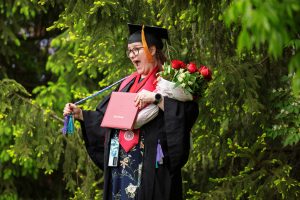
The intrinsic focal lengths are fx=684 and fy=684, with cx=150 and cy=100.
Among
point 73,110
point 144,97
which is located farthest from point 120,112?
point 73,110

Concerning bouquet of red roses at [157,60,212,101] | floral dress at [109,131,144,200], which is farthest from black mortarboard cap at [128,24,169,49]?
floral dress at [109,131,144,200]

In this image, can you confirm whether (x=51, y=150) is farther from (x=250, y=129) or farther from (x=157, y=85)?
(x=157, y=85)

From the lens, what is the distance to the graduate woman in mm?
4266

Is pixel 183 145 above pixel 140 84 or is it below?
below

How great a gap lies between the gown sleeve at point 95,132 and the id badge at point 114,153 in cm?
18

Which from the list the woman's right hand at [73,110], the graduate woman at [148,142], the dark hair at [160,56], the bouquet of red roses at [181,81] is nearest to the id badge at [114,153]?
the graduate woman at [148,142]

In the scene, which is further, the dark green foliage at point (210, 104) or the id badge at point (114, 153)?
the dark green foliage at point (210, 104)

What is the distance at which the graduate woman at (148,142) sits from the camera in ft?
14.0

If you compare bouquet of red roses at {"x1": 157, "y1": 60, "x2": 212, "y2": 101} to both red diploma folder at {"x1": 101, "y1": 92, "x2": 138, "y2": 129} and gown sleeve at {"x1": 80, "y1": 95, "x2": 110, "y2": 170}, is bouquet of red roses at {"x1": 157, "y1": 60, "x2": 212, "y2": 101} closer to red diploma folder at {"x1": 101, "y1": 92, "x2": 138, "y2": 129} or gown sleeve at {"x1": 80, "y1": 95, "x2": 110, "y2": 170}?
red diploma folder at {"x1": 101, "y1": 92, "x2": 138, "y2": 129}

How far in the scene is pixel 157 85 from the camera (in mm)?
4344

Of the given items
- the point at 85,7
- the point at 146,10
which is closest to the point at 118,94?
the point at 85,7

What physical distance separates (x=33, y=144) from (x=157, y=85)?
8.59 ft

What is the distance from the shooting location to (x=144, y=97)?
423cm

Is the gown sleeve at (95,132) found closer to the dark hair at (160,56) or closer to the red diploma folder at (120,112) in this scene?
the red diploma folder at (120,112)
